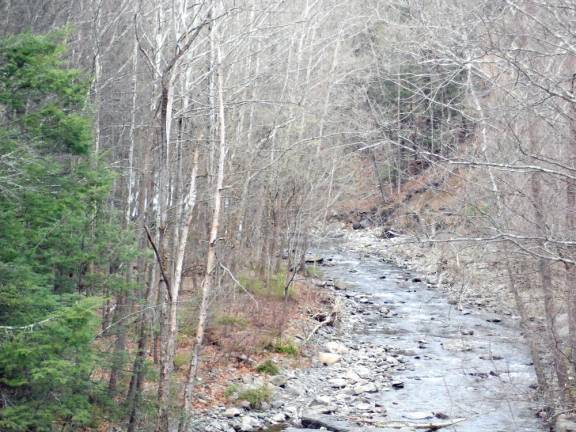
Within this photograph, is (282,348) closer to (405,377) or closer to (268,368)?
(268,368)

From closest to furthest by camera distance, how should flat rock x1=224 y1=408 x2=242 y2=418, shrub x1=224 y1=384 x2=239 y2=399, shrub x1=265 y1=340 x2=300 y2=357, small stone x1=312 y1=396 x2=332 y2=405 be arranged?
flat rock x1=224 y1=408 x2=242 y2=418
shrub x1=224 y1=384 x2=239 y2=399
small stone x1=312 y1=396 x2=332 y2=405
shrub x1=265 y1=340 x2=300 y2=357

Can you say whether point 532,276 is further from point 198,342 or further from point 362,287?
point 362,287

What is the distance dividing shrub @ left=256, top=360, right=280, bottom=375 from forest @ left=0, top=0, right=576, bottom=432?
8cm

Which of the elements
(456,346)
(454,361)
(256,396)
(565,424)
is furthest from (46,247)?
(456,346)

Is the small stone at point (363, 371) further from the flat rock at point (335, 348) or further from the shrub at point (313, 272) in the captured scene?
the shrub at point (313, 272)

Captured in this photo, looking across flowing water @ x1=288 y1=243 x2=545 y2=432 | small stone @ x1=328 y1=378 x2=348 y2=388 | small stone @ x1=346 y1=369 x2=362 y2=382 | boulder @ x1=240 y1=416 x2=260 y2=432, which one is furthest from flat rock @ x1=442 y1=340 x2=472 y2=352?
boulder @ x1=240 y1=416 x2=260 y2=432

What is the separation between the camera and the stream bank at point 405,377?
12.2 m

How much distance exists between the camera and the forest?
704 centimetres

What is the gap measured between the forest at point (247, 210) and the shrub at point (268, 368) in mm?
76

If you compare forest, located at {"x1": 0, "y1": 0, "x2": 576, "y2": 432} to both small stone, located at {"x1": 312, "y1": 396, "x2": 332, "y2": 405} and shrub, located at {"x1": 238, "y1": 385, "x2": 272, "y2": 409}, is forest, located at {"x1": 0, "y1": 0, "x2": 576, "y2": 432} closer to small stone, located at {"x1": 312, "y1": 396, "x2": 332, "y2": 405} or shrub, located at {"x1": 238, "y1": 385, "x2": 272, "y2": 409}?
shrub, located at {"x1": 238, "y1": 385, "x2": 272, "y2": 409}

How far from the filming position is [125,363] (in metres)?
9.75

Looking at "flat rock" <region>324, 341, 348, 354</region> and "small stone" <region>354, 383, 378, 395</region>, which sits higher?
"flat rock" <region>324, 341, 348, 354</region>

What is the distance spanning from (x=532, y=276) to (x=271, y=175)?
9546mm

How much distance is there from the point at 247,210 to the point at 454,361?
7.68 meters
